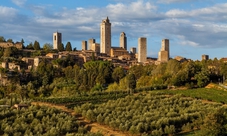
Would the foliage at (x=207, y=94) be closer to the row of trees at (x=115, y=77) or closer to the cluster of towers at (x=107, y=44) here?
→ the row of trees at (x=115, y=77)

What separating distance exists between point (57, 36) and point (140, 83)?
59.9 metres

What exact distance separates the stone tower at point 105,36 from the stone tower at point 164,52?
1544 cm

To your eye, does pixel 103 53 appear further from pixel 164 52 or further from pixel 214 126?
pixel 214 126

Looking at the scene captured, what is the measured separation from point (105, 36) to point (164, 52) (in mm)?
20630

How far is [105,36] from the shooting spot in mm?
107188

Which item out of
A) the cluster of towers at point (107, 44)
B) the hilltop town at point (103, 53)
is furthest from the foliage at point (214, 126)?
the cluster of towers at point (107, 44)

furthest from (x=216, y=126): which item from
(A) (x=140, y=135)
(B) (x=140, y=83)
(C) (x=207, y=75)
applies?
(B) (x=140, y=83)

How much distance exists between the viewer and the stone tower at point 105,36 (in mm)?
107375

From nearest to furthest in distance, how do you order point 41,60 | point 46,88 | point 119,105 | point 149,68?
point 119,105 < point 46,88 < point 149,68 < point 41,60

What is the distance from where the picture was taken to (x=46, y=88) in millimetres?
55938

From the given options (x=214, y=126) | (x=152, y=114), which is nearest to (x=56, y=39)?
(x=152, y=114)

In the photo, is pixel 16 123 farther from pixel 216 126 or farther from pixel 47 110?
pixel 216 126

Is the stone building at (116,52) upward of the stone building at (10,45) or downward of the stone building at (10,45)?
downward

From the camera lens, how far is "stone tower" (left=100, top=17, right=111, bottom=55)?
352 ft
